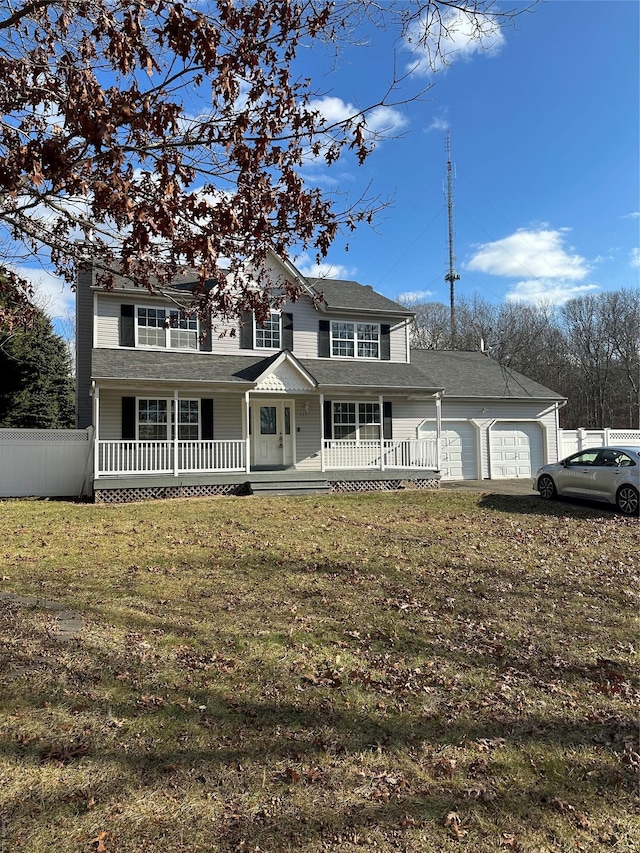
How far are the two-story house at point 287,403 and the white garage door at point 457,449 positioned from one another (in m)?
0.04

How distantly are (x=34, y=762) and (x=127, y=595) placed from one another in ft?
10.2

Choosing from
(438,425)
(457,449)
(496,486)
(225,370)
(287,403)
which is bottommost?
(496,486)

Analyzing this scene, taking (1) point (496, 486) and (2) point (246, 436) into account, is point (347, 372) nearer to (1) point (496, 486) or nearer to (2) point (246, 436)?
(2) point (246, 436)

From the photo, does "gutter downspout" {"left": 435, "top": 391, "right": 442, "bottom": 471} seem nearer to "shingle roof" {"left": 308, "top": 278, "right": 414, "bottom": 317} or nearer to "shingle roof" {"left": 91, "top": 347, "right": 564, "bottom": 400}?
"shingle roof" {"left": 91, "top": 347, "right": 564, "bottom": 400}

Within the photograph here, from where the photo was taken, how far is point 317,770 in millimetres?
2979

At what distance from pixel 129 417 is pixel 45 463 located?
3.01m

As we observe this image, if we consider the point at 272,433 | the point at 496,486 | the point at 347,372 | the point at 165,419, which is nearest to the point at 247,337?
the point at 272,433

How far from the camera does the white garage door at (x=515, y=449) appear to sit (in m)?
20.0

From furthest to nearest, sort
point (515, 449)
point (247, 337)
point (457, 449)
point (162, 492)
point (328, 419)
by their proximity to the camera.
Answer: point (515, 449)
point (457, 449)
point (328, 419)
point (247, 337)
point (162, 492)

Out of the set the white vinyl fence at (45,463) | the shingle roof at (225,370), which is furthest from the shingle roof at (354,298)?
the white vinyl fence at (45,463)

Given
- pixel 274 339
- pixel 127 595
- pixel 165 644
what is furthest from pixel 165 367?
pixel 165 644

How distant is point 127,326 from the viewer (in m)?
16.2

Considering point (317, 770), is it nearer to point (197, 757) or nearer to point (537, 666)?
point (197, 757)

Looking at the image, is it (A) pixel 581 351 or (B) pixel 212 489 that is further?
(A) pixel 581 351
